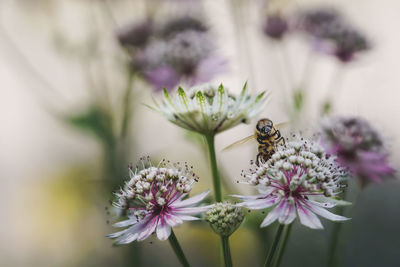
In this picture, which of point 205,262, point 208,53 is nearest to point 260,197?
point 208,53

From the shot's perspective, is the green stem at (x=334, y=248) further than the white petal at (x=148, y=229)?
Yes

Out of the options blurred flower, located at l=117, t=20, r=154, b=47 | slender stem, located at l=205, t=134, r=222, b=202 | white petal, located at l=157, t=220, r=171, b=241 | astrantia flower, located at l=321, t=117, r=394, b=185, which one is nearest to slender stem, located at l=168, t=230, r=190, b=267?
white petal, located at l=157, t=220, r=171, b=241

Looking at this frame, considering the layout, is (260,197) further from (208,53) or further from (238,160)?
(238,160)

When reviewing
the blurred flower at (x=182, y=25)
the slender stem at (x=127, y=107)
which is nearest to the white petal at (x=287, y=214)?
the slender stem at (x=127, y=107)

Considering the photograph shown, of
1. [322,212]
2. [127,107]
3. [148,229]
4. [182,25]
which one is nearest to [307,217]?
[322,212]

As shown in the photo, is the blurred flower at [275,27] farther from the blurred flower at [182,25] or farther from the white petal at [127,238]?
the white petal at [127,238]

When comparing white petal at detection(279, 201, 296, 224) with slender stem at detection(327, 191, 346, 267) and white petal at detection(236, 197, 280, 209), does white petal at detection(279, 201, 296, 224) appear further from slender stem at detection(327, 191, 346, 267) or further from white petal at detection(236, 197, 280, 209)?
slender stem at detection(327, 191, 346, 267)
